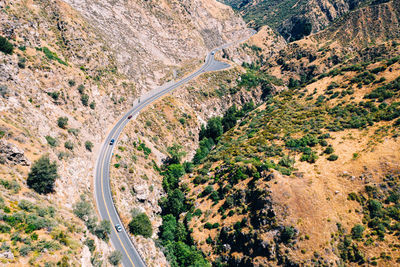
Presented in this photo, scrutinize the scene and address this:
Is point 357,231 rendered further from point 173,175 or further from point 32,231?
point 32,231

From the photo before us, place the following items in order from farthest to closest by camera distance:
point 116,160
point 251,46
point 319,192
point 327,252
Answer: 1. point 251,46
2. point 116,160
3. point 319,192
4. point 327,252

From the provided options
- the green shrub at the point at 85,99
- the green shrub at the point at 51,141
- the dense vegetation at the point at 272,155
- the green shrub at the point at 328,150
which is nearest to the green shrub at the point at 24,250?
the green shrub at the point at 51,141

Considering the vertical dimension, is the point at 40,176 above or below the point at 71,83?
below

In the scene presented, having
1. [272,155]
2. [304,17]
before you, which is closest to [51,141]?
[272,155]

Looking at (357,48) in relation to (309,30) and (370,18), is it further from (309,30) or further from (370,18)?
(309,30)

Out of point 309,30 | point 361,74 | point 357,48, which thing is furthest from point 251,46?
point 361,74

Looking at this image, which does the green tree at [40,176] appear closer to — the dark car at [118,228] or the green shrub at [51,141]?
the green shrub at [51,141]

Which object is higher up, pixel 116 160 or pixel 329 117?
pixel 116 160
